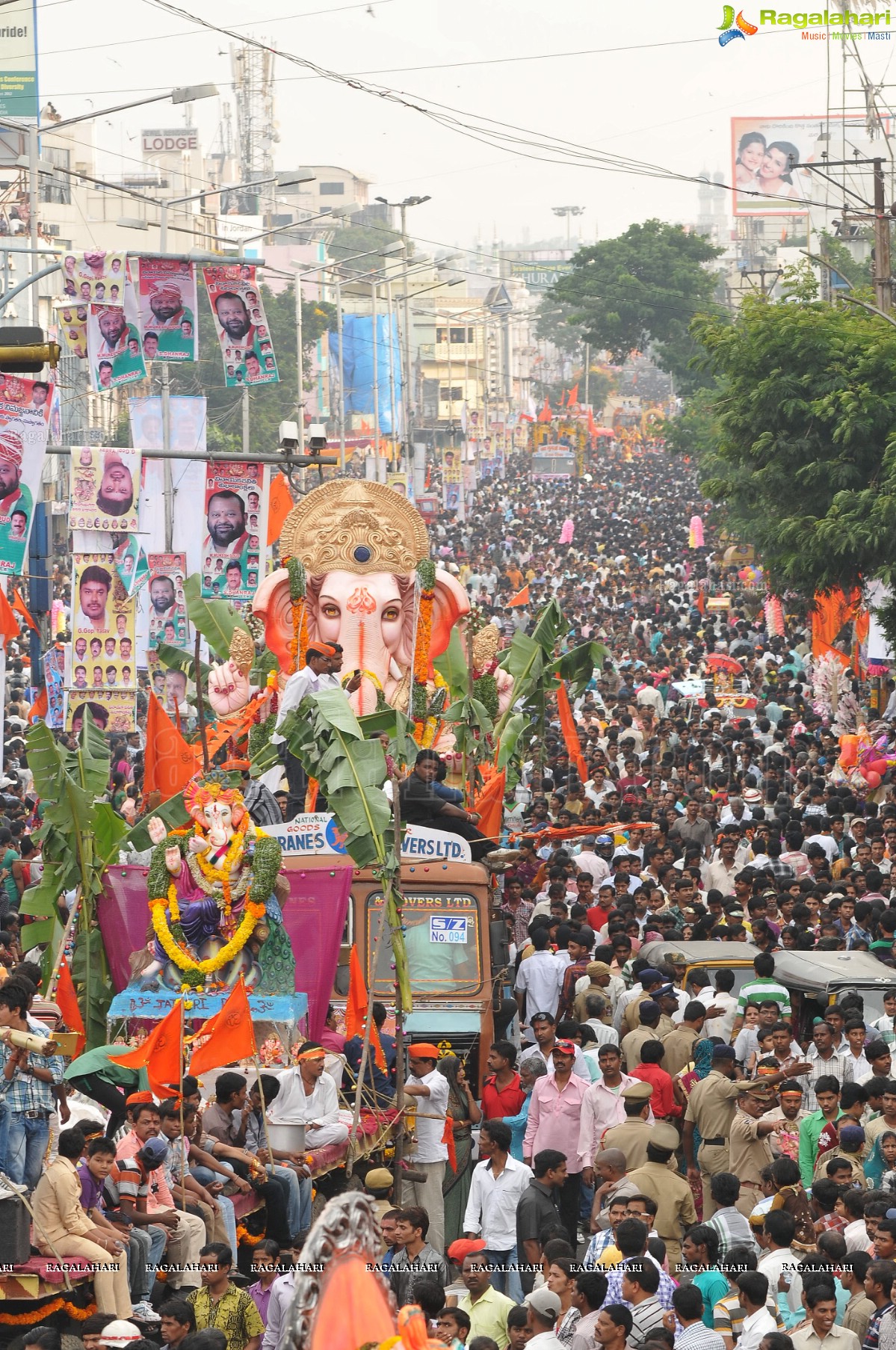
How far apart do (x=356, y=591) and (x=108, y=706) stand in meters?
4.76

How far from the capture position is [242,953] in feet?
39.4

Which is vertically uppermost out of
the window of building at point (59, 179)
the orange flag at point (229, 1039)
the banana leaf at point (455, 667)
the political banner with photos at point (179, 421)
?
the window of building at point (59, 179)

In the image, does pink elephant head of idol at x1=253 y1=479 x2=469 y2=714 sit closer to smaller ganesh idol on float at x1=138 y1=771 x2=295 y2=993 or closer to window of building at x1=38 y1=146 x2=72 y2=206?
smaller ganesh idol on float at x1=138 y1=771 x2=295 y2=993

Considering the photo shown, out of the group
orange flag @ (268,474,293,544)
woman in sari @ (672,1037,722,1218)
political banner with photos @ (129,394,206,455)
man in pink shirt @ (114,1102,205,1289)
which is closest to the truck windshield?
woman in sari @ (672,1037,722,1218)

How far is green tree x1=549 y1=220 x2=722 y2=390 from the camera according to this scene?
78062 mm

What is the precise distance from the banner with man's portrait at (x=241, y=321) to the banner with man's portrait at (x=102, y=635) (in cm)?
345

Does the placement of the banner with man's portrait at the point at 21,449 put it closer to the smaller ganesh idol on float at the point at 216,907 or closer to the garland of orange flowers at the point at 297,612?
the garland of orange flowers at the point at 297,612

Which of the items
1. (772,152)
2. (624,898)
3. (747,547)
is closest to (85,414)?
(747,547)

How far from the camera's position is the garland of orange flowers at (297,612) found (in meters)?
17.3

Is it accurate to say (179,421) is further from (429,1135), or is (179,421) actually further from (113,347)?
(429,1135)

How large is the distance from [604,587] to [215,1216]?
112ft

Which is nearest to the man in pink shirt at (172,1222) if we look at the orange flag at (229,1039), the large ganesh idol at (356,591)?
the orange flag at (229,1039)

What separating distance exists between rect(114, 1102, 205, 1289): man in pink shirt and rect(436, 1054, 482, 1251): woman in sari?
8.39 feet

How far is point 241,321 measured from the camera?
24078mm
